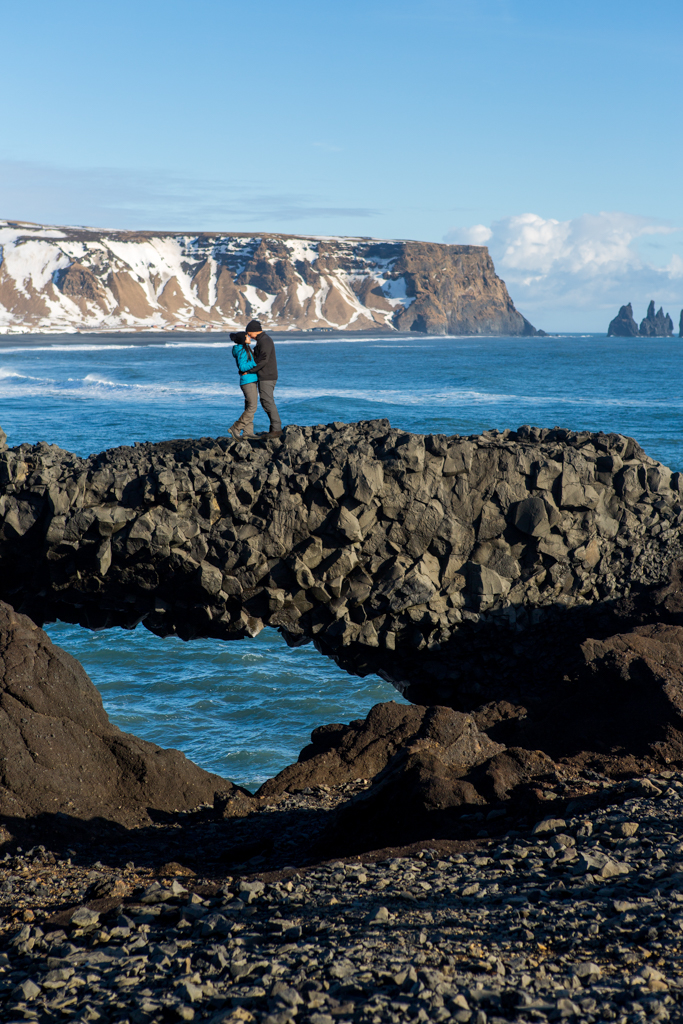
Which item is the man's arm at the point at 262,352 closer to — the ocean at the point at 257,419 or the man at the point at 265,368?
the man at the point at 265,368

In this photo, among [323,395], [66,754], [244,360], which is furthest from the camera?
[323,395]

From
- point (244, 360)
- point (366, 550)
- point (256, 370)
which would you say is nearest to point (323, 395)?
point (244, 360)

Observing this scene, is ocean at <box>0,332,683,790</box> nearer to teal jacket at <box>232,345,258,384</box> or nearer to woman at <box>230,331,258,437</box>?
woman at <box>230,331,258,437</box>

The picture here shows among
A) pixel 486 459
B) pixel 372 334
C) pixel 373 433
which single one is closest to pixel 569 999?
pixel 486 459

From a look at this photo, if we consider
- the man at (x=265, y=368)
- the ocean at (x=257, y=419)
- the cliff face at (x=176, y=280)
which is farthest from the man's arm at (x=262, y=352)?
the cliff face at (x=176, y=280)

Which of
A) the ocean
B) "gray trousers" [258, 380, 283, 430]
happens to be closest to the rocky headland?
"gray trousers" [258, 380, 283, 430]

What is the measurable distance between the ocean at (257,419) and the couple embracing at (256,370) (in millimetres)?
3909

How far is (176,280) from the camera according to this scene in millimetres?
185000

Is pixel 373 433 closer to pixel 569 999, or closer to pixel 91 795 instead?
pixel 91 795

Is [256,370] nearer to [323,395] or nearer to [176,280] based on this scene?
[323,395]

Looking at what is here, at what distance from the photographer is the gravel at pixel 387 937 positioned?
3.29 m

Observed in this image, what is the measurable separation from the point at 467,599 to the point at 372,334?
181642 millimetres

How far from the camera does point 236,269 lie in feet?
626

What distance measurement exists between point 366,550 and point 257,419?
20174 millimetres
